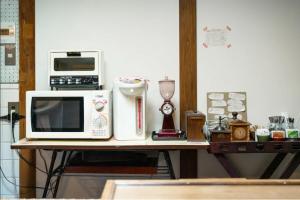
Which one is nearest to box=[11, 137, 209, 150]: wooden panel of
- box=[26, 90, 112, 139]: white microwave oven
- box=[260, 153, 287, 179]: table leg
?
box=[26, 90, 112, 139]: white microwave oven

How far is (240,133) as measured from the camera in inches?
81.5

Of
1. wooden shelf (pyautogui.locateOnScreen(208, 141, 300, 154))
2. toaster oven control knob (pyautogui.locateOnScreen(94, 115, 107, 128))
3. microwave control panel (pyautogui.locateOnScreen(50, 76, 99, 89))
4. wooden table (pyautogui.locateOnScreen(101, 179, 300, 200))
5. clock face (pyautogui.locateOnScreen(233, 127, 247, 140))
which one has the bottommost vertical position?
wooden shelf (pyautogui.locateOnScreen(208, 141, 300, 154))

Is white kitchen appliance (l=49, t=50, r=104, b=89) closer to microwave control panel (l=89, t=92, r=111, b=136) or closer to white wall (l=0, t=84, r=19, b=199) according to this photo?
microwave control panel (l=89, t=92, r=111, b=136)

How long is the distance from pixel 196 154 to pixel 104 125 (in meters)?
0.89

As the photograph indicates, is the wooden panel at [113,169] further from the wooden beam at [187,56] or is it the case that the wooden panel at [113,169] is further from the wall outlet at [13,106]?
the wall outlet at [13,106]

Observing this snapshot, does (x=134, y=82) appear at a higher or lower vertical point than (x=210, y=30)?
lower

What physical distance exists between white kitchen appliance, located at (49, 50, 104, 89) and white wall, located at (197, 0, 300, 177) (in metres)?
0.86

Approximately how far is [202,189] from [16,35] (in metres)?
2.17

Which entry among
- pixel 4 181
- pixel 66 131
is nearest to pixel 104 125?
pixel 66 131

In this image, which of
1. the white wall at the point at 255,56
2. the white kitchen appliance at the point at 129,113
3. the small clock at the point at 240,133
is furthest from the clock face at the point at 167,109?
the small clock at the point at 240,133

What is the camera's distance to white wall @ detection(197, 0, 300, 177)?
7.89ft

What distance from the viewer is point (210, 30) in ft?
7.89

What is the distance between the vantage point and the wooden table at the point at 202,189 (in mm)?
922

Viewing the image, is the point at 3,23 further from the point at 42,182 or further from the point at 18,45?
the point at 42,182
